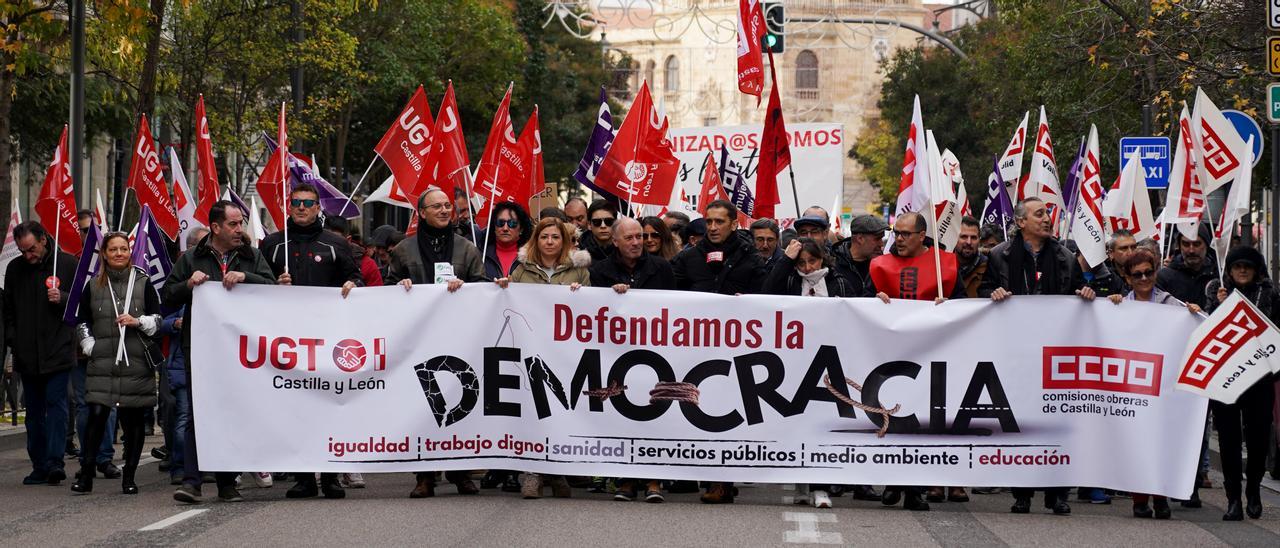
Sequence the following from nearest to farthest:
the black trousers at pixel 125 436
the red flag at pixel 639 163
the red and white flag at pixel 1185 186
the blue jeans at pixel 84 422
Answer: the black trousers at pixel 125 436
the blue jeans at pixel 84 422
the red and white flag at pixel 1185 186
the red flag at pixel 639 163

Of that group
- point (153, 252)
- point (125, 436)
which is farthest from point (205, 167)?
point (125, 436)

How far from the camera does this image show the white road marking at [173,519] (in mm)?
10009

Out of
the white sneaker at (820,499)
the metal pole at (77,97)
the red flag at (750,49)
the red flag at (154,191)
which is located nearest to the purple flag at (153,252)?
the red flag at (154,191)

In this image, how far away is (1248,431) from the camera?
11.5 meters

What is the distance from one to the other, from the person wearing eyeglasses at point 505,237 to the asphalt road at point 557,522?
5.17ft

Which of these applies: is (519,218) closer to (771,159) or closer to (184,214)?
(771,159)

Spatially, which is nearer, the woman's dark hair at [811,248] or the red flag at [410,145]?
the woman's dark hair at [811,248]

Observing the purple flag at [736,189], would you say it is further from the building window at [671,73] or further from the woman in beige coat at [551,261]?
the building window at [671,73]

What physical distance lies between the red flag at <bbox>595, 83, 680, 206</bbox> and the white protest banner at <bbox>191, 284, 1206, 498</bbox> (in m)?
3.79

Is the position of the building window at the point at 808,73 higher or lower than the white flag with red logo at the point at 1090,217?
higher

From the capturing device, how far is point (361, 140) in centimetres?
4581

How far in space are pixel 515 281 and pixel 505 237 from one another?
3.35 feet

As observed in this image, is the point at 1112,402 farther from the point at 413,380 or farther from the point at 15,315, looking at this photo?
the point at 15,315

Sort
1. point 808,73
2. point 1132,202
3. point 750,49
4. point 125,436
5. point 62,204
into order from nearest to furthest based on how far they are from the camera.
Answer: point 125,436
point 62,204
point 1132,202
point 750,49
point 808,73
